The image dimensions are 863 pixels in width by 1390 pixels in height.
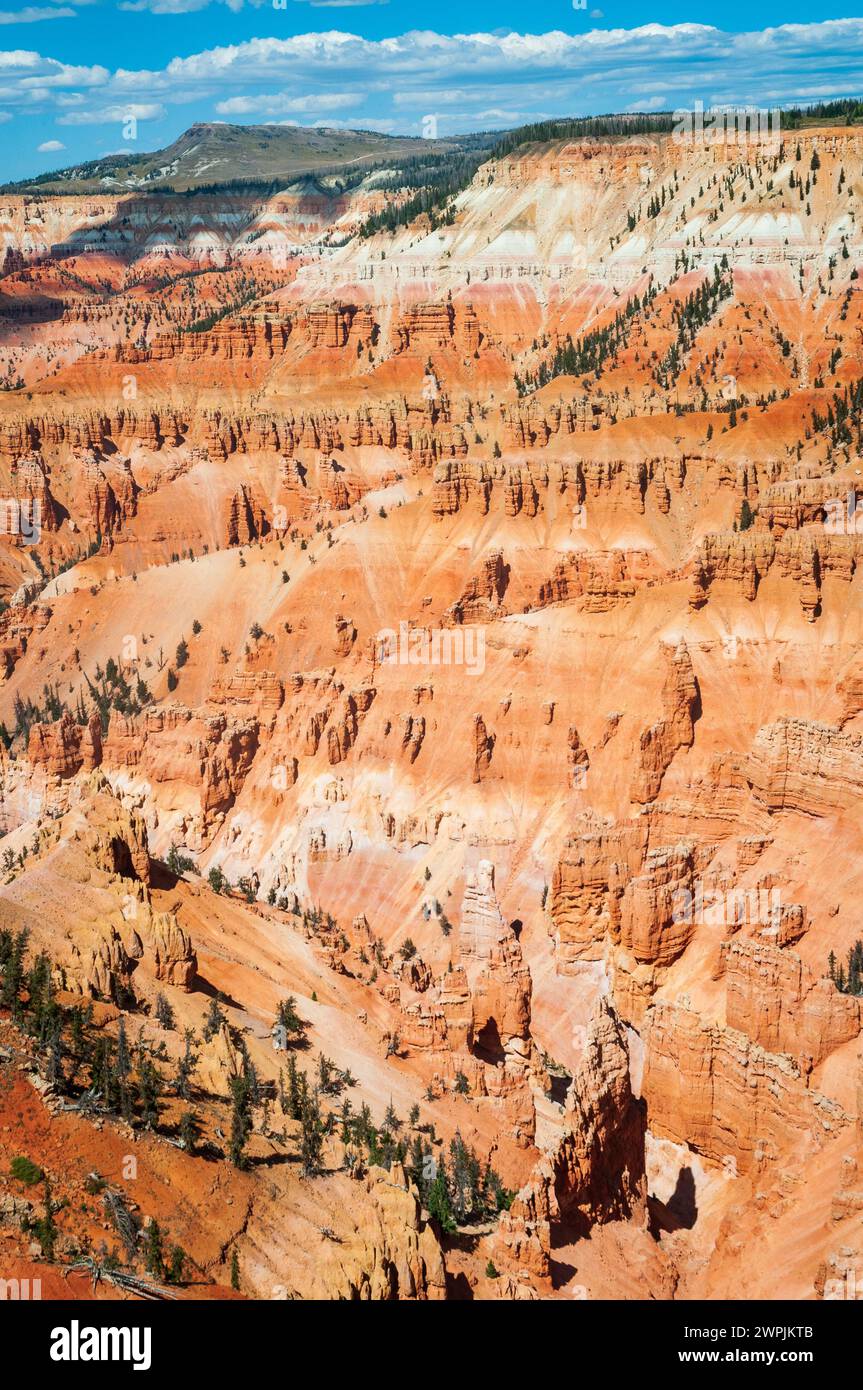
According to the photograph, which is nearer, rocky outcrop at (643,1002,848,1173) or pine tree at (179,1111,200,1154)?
pine tree at (179,1111,200,1154)

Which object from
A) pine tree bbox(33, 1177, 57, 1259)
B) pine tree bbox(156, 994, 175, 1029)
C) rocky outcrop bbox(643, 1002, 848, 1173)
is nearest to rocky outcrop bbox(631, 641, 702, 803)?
rocky outcrop bbox(643, 1002, 848, 1173)

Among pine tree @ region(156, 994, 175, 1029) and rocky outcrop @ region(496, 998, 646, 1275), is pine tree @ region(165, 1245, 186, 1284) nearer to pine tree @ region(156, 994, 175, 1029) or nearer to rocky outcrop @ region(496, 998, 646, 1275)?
rocky outcrop @ region(496, 998, 646, 1275)

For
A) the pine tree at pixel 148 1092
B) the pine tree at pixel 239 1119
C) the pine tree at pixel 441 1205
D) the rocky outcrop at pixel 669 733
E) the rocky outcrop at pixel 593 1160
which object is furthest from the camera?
the rocky outcrop at pixel 669 733

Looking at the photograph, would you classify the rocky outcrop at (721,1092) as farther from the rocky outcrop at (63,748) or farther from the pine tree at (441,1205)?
the rocky outcrop at (63,748)

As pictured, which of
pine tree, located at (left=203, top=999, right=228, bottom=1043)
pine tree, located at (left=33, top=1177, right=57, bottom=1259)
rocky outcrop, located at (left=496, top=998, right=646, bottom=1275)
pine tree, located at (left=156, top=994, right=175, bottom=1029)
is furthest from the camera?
pine tree, located at (left=203, top=999, right=228, bottom=1043)

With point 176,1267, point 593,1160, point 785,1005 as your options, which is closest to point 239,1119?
point 176,1267

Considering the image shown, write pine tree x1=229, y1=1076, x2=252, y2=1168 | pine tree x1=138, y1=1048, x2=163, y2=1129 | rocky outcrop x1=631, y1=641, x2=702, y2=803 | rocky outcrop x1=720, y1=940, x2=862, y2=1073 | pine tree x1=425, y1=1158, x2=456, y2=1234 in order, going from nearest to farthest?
1. pine tree x1=138, y1=1048, x2=163, y2=1129
2. pine tree x1=229, y1=1076, x2=252, y2=1168
3. pine tree x1=425, y1=1158, x2=456, y2=1234
4. rocky outcrop x1=720, y1=940, x2=862, y2=1073
5. rocky outcrop x1=631, y1=641, x2=702, y2=803

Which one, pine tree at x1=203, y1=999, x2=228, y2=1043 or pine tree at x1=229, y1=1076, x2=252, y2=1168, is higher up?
pine tree at x1=229, y1=1076, x2=252, y2=1168

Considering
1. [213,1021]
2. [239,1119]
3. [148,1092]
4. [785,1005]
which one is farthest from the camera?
[785,1005]

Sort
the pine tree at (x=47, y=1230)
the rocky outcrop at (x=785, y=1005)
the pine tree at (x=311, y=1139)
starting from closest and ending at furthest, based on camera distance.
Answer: the pine tree at (x=47, y=1230), the pine tree at (x=311, y=1139), the rocky outcrop at (x=785, y=1005)

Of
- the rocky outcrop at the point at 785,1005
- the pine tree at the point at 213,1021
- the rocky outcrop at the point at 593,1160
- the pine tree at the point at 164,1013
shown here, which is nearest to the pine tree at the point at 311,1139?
the pine tree at the point at 213,1021

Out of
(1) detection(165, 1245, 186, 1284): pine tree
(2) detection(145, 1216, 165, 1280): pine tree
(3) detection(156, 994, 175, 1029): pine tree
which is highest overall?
(2) detection(145, 1216, 165, 1280): pine tree

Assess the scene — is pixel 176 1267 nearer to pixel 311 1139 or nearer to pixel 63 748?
pixel 311 1139
